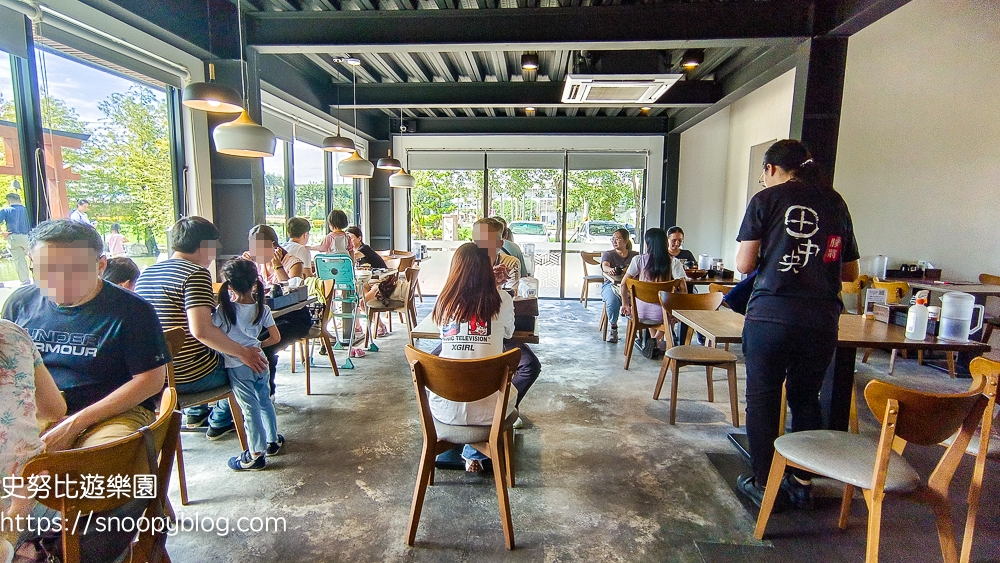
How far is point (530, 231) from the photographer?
28.5ft

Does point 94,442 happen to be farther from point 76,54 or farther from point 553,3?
point 553,3

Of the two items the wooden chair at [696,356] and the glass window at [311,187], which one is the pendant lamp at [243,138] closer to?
the wooden chair at [696,356]

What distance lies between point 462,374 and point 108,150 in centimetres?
339

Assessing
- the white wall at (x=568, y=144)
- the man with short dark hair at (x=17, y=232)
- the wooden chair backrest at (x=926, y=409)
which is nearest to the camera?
the wooden chair backrest at (x=926, y=409)

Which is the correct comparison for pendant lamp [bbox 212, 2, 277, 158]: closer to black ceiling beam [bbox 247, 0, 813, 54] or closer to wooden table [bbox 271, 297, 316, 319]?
wooden table [bbox 271, 297, 316, 319]

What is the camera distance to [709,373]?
11.9 feet

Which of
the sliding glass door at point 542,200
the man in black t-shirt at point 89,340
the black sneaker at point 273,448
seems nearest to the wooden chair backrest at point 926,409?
the man in black t-shirt at point 89,340

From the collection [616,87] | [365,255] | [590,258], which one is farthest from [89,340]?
[590,258]

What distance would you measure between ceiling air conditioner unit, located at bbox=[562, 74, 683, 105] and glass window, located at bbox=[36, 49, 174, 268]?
3635 millimetres

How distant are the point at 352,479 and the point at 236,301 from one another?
1189 millimetres

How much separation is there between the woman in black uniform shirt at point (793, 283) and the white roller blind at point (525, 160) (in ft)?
20.7

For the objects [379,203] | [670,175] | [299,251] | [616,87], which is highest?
[616,87]

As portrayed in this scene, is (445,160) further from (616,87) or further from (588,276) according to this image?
(616,87)

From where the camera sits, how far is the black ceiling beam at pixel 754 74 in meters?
4.17
